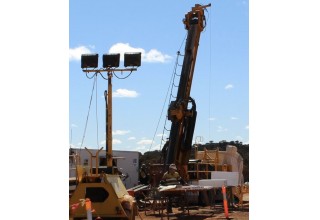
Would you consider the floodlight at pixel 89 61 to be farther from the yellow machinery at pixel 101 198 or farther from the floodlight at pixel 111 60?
the yellow machinery at pixel 101 198

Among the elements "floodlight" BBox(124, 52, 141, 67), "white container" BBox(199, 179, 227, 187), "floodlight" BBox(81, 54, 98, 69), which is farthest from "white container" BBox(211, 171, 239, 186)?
"floodlight" BBox(81, 54, 98, 69)

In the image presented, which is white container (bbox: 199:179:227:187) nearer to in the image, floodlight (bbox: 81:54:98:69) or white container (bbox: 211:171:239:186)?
white container (bbox: 211:171:239:186)

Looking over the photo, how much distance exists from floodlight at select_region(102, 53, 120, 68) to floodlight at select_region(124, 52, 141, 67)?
265mm

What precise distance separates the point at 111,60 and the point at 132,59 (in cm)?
66

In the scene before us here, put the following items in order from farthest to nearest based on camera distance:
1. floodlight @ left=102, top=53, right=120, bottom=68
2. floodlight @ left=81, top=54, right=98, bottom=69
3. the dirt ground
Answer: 1. the dirt ground
2. floodlight @ left=102, top=53, right=120, bottom=68
3. floodlight @ left=81, top=54, right=98, bottom=69

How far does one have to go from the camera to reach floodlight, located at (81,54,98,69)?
26.1 ft

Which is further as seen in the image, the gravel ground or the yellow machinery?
the gravel ground

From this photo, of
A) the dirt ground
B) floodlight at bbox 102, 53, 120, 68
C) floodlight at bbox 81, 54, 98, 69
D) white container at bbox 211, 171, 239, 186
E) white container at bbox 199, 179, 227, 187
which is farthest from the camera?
white container at bbox 211, 171, 239, 186

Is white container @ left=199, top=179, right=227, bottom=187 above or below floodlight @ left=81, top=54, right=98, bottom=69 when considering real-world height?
below

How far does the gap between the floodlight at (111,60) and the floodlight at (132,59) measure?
0.26 metres

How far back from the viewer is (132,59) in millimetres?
9164
